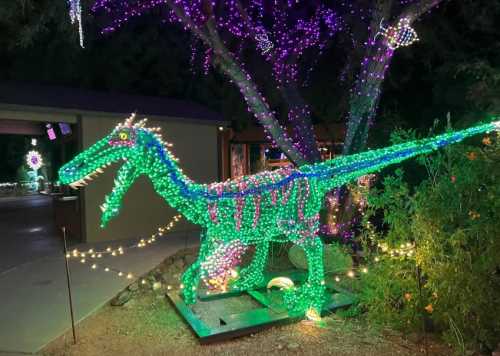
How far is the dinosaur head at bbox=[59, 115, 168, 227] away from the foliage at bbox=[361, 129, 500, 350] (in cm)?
235

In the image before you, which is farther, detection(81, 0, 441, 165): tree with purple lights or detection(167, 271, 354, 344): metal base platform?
detection(81, 0, 441, 165): tree with purple lights

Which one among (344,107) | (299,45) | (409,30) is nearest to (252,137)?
(344,107)

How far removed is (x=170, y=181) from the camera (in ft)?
13.4

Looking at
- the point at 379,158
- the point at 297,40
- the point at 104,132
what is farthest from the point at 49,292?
the point at 297,40

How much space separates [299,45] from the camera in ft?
24.7

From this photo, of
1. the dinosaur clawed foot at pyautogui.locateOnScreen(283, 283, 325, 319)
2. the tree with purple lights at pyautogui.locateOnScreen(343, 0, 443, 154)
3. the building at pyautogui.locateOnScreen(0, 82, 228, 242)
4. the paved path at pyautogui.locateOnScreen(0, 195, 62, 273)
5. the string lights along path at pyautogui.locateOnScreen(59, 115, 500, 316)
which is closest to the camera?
the string lights along path at pyautogui.locateOnScreen(59, 115, 500, 316)

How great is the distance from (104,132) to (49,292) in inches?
150

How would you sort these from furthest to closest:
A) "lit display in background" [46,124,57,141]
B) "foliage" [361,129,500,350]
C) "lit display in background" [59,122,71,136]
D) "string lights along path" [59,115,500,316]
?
"lit display in background" [46,124,57,141], "lit display in background" [59,122,71,136], "string lights along path" [59,115,500,316], "foliage" [361,129,500,350]

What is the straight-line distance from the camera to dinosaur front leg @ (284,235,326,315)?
428 centimetres

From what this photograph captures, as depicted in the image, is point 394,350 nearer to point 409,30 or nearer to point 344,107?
point 409,30

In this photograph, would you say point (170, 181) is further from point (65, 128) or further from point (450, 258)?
point (65, 128)

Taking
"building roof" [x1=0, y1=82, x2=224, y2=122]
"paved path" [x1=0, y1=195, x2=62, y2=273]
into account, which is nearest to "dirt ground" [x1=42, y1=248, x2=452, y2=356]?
"paved path" [x1=0, y1=195, x2=62, y2=273]

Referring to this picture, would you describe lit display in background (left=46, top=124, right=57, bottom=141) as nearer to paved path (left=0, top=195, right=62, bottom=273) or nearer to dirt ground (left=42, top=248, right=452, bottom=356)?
paved path (left=0, top=195, right=62, bottom=273)

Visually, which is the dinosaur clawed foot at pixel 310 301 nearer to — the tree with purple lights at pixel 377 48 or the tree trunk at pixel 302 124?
the tree with purple lights at pixel 377 48
